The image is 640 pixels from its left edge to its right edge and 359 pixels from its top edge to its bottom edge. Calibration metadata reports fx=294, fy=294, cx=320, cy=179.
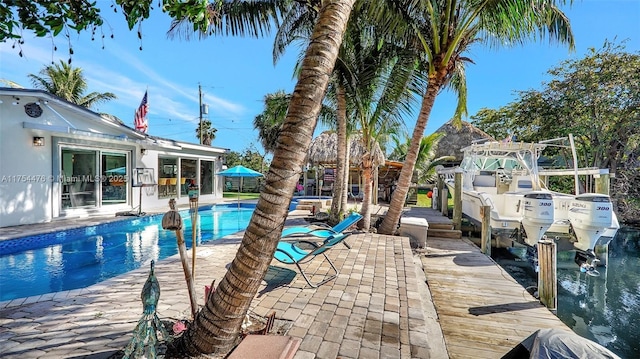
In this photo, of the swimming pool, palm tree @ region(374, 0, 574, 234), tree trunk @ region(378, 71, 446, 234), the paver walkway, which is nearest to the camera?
the paver walkway

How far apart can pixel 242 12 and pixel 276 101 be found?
3191mm

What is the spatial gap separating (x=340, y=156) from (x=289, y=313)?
645 cm

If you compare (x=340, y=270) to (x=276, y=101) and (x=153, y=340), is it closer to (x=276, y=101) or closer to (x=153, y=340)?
(x=153, y=340)

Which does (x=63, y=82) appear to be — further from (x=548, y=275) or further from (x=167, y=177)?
(x=548, y=275)

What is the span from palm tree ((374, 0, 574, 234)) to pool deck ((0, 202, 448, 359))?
4.33 meters

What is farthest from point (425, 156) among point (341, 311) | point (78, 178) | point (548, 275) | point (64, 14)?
point (64, 14)

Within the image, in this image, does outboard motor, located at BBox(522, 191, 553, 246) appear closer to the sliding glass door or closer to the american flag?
the sliding glass door

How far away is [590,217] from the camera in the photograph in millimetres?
6871

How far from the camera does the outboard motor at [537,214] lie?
22.9 feet

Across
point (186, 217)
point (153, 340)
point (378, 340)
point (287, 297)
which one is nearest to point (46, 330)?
point (153, 340)

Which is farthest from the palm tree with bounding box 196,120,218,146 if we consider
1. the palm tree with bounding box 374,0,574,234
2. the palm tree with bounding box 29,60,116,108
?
the palm tree with bounding box 374,0,574,234

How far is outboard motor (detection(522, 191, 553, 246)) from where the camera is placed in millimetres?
6969

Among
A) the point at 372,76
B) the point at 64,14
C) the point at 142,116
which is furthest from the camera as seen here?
the point at 142,116

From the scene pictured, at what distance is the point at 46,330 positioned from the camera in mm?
3090
